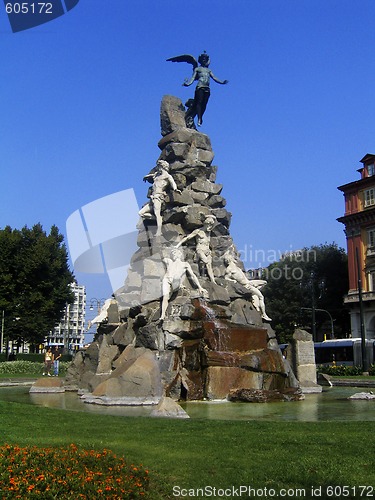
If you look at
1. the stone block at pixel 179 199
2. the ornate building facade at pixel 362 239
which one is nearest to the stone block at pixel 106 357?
the stone block at pixel 179 199

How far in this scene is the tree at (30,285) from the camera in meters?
54.2

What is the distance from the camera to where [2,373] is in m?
39.1

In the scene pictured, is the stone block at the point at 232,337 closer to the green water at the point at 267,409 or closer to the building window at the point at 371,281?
the green water at the point at 267,409

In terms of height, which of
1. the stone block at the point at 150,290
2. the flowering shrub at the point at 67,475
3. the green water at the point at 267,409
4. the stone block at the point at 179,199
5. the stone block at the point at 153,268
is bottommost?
the green water at the point at 267,409

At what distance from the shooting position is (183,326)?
21266 millimetres

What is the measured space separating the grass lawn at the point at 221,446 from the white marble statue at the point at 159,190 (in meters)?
14.1

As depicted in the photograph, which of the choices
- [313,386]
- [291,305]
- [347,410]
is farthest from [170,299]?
[291,305]

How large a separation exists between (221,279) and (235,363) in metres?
6.29

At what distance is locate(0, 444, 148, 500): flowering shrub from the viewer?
6129mm

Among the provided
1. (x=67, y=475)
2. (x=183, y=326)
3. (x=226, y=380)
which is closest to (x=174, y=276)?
(x=183, y=326)

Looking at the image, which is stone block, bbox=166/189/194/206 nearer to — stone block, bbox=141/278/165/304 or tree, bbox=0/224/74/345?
stone block, bbox=141/278/165/304

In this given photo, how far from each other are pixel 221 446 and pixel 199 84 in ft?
80.4

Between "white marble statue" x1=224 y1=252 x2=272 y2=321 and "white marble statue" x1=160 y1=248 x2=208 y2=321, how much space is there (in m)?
2.38

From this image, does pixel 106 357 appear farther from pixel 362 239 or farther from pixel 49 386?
pixel 362 239
